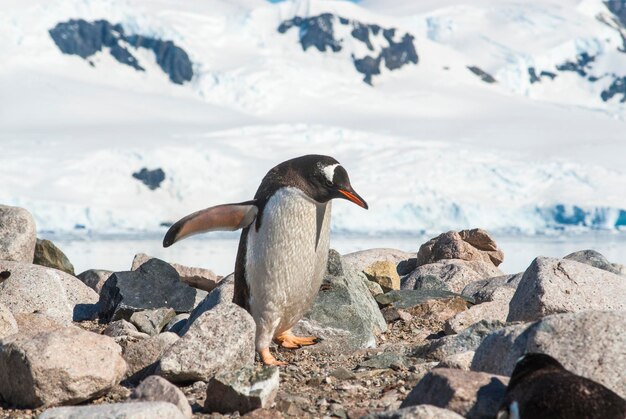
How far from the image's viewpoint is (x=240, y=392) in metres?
4.31

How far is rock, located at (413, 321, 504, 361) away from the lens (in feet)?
17.8

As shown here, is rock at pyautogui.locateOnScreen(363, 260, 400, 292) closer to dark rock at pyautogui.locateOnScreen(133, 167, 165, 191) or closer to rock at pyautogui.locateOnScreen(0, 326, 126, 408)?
rock at pyautogui.locateOnScreen(0, 326, 126, 408)

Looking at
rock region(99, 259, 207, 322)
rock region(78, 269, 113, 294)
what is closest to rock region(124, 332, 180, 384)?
rock region(99, 259, 207, 322)

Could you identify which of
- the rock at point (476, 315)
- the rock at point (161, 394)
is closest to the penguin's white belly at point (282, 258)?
the rock at point (476, 315)

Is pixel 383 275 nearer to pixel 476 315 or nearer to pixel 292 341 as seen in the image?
pixel 476 315

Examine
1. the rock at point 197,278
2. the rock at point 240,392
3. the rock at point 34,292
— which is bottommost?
the rock at point 197,278

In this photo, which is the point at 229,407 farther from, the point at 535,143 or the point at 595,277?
the point at 535,143

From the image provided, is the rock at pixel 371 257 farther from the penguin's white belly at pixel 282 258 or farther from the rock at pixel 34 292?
the penguin's white belly at pixel 282 258

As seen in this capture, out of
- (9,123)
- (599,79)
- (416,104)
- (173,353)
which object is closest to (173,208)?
(9,123)

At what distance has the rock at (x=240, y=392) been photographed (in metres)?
4.32

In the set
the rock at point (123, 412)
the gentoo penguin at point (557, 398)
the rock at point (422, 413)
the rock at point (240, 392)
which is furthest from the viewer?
the rock at point (240, 392)

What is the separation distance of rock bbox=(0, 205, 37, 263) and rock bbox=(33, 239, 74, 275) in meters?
0.71

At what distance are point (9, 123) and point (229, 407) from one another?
450 ft

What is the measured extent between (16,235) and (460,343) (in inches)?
203
